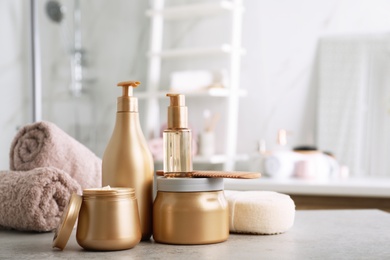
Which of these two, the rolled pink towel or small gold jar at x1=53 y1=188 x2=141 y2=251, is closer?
small gold jar at x1=53 y1=188 x2=141 y2=251

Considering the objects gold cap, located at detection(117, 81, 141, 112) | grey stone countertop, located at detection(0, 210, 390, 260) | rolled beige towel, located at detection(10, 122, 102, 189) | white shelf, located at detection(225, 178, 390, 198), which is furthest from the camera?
white shelf, located at detection(225, 178, 390, 198)

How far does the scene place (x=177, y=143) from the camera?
795mm

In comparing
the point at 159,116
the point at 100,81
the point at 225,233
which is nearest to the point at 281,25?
the point at 159,116

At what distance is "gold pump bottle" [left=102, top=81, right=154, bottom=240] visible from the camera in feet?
2.54

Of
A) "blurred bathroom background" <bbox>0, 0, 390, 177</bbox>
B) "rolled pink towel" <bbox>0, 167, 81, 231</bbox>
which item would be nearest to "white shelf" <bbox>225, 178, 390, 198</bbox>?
"blurred bathroom background" <bbox>0, 0, 390, 177</bbox>

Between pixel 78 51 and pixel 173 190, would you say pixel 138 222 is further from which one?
pixel 78 51

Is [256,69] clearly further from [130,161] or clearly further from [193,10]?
[130,161]

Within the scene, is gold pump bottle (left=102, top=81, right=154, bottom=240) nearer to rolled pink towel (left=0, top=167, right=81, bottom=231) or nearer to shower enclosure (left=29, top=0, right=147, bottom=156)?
rolled pink towel (left=0, top=167, right=81, bottom=231)

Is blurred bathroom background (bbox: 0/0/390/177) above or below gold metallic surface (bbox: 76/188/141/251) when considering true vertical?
above

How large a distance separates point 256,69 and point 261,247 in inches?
70.3

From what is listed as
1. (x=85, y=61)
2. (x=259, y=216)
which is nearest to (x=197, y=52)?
(x=85, y=61)

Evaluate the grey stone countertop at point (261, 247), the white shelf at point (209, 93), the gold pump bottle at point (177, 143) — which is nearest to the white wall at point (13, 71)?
the white shelf at point (209, 93)

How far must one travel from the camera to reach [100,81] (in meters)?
2.79

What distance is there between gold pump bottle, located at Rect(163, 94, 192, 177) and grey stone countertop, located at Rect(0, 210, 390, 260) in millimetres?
116
